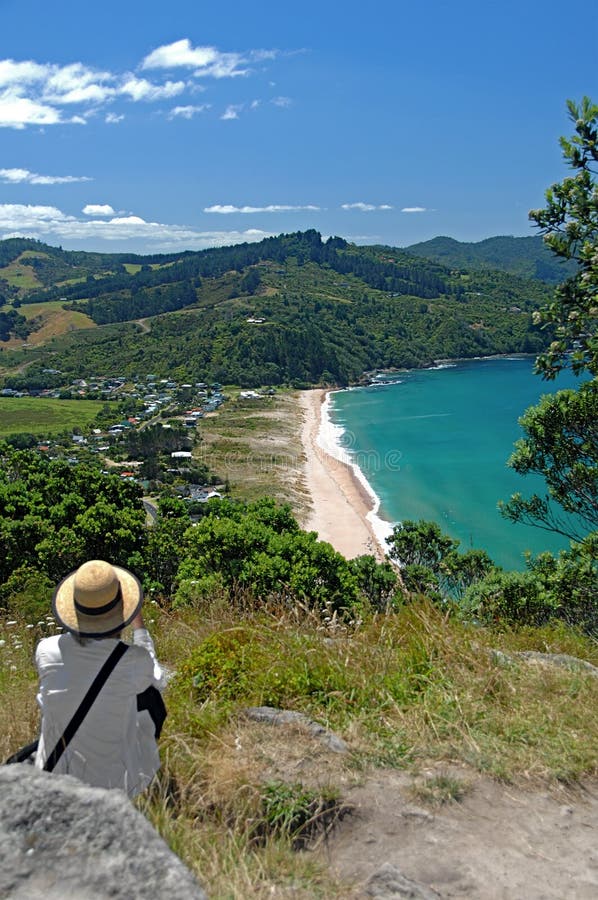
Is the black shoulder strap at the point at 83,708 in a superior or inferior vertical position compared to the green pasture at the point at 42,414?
superior

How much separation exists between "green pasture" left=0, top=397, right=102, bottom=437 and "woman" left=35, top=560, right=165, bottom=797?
282ft

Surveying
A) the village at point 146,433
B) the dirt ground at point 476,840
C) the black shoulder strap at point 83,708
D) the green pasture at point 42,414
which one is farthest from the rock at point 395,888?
the green pasture at point 42,414

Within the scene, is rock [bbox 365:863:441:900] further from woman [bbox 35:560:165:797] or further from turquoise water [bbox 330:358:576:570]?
turquoise water [bbox 330:358:576:570]

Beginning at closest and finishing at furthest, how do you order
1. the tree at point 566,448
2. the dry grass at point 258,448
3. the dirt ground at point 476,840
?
the dirt ground at point 476,840, the tree at point 566,448, the dry grass at point 258,448

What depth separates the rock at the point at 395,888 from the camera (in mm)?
2623

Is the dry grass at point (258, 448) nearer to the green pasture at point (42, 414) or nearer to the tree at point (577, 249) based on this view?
the green pasture at point (42, 414)

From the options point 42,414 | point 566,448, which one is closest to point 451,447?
point 42,414

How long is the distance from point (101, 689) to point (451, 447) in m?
78.5

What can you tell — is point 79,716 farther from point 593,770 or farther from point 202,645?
point 593,770

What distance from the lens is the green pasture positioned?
8762 cm

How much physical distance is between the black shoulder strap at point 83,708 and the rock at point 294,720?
47.7 inches

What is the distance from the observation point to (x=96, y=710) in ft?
10.5

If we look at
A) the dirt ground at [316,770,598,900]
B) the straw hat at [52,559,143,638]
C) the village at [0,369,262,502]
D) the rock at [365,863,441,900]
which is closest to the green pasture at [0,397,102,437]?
the village at [0,369,262,502]

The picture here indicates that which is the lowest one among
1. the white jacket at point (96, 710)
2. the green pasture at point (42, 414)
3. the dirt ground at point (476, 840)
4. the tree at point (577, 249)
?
the green pasture at point (42, 414)
